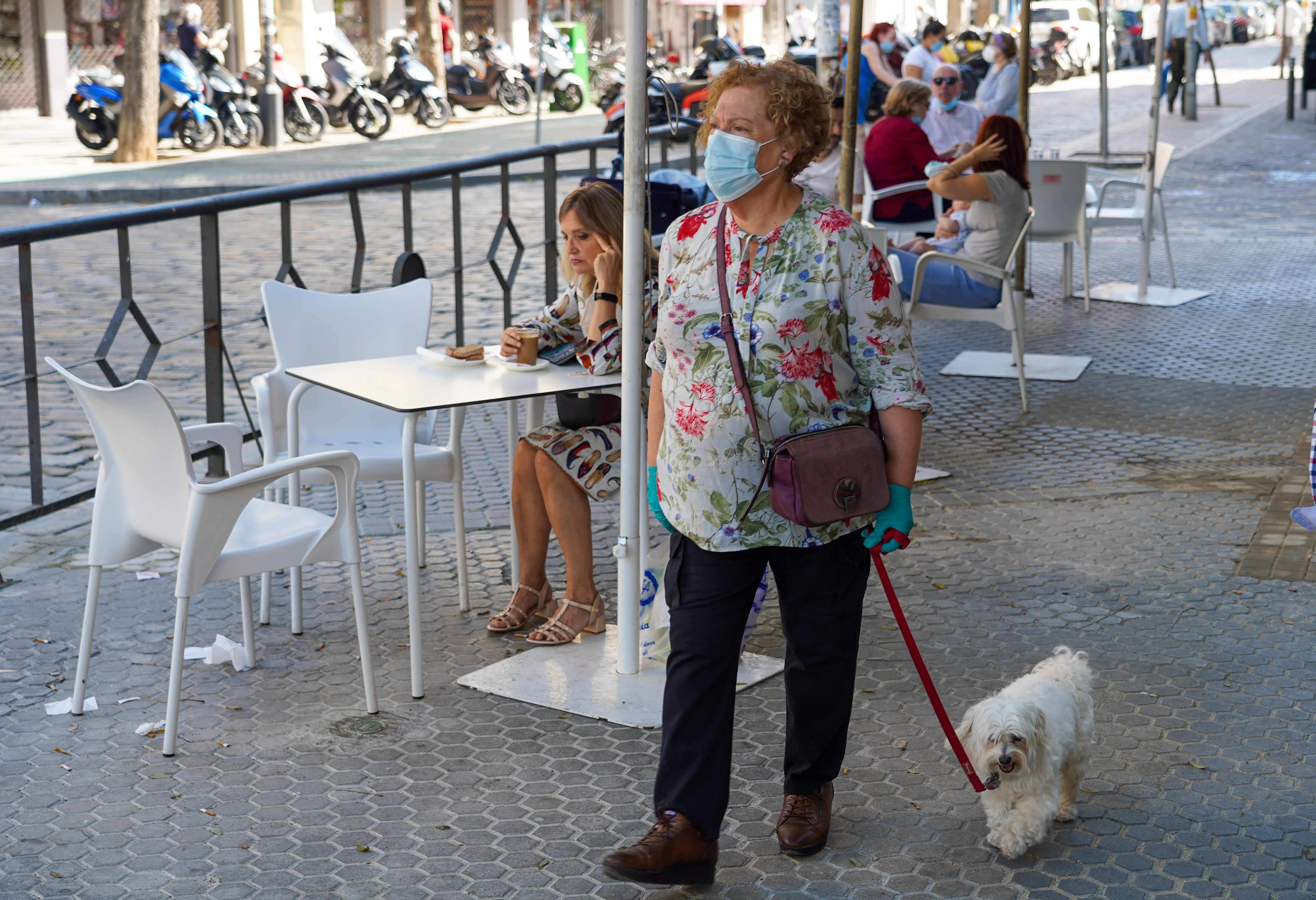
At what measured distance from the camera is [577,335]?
15.9 feet

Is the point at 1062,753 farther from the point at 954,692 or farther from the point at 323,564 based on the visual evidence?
the point at 323,564

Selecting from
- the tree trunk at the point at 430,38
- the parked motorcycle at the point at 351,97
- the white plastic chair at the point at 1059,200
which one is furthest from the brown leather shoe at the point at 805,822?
the tree trunk at the point at 430,38

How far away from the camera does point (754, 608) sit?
4.18m

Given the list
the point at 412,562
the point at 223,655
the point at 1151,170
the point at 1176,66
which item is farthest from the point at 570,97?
the point at 412,562

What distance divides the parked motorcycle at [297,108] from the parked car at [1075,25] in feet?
66.2

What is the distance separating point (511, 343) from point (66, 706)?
5.38ft

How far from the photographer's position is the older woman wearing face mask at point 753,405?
307 centimetres

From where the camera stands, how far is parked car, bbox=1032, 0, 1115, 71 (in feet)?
121

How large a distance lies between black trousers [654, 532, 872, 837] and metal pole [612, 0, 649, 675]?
0.92 m

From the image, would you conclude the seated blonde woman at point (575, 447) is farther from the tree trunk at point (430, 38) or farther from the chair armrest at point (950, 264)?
the tree trunk at point (430, 38)

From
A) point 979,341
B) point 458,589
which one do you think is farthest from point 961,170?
point 458,589

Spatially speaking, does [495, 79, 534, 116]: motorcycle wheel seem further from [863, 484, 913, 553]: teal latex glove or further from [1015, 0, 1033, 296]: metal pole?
[863, 484, 913, 553]: teal latex glove

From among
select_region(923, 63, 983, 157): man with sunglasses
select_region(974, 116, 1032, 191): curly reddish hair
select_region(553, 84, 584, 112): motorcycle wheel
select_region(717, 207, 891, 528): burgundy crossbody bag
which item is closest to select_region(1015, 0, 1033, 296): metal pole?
select_region(974, 116, 1032, 191): curly reddish hair

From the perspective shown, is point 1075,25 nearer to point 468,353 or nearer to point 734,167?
point 468,353
